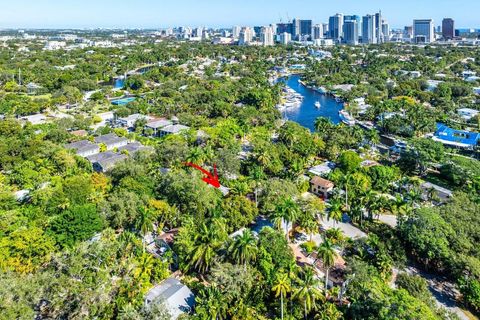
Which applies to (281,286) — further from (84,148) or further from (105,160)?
(84,148)

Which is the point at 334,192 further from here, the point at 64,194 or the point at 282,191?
the point at 64,194

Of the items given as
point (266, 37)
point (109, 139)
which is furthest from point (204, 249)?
point (266, 37)

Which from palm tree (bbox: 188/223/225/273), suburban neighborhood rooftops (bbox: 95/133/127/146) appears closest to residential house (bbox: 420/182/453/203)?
palm tree (bbox: 188/223/225/273)

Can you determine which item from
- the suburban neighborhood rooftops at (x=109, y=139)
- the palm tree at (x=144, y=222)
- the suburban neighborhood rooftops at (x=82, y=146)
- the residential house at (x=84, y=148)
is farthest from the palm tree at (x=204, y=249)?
the suburban neighborhood rooftops at (x=109, y=139)

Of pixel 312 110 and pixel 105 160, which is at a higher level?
pixel 312 110

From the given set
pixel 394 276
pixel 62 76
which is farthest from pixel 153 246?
pixel 62 76

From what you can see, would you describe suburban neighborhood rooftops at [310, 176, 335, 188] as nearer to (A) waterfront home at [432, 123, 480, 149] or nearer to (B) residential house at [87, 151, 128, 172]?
(B) residential house at [87, 151, 128, 172]

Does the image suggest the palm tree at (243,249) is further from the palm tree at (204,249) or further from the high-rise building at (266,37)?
the high-rise building at (266,37)
